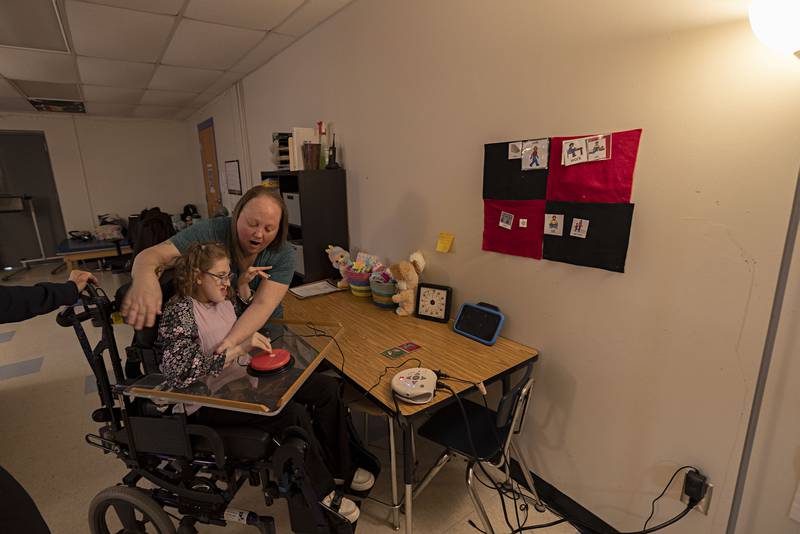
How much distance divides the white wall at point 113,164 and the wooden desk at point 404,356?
229 inches

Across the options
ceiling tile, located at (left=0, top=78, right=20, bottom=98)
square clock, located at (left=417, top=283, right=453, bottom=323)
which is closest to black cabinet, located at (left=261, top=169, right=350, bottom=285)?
square clock, located at (left=417, top=283, right=453, bottom=323)

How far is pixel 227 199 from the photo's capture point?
17.5 feet

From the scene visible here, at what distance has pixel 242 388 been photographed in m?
1.16

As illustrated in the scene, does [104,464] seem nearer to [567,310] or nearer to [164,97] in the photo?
[567,310]

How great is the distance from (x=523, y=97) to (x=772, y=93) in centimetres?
78

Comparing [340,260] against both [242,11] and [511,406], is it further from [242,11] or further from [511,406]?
[242,11]

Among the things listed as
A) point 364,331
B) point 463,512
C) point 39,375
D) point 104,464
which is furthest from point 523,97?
point 39,375

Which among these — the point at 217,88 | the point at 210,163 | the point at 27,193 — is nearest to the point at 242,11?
the point at 217,88

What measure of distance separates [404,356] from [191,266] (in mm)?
888

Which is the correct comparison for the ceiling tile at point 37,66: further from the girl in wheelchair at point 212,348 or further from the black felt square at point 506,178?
the black felt square at point 506,178

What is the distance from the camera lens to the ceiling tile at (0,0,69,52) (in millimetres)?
2312

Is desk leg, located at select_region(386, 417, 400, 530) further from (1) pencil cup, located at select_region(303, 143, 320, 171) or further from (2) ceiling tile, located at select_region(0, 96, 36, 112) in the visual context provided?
(2) ceiling tile, located at select_region(0, 96, 36, 112)

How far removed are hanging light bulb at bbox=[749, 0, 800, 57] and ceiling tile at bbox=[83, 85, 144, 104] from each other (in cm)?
535

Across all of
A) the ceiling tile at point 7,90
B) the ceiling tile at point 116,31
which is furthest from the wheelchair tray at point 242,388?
the ceiling tile at point 7,90
